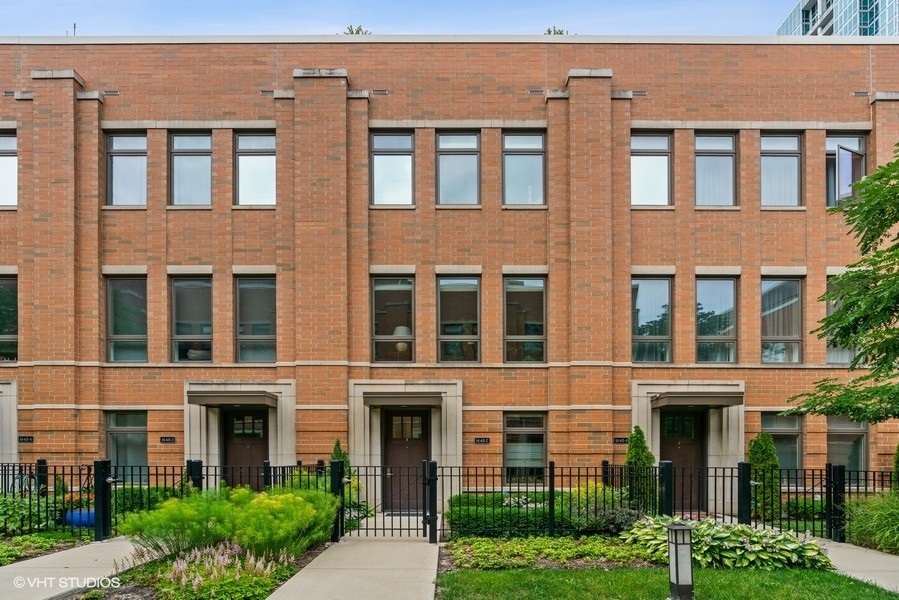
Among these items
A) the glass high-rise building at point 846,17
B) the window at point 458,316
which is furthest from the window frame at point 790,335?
the glass high-rise building at point 846,17

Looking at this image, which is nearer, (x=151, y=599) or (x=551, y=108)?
(x=151, y=599)

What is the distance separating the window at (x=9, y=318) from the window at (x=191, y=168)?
4.23 meters

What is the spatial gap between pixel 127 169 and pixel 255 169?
3.04 m

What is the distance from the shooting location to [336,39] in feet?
56.8

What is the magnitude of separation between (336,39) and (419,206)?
4.38 m

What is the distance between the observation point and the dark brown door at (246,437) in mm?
17219

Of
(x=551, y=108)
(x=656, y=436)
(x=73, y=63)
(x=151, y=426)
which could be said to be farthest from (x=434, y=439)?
(x=73, y=63)

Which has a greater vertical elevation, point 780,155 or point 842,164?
point 780,155

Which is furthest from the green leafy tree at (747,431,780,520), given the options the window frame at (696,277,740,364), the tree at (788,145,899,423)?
the tree at (788,145,899,423)

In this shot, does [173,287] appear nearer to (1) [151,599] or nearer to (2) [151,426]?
(2) [151,426]

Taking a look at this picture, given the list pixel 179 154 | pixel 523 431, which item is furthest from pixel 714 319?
pixel 179 154

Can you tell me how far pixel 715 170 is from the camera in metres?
Answer: 17.5

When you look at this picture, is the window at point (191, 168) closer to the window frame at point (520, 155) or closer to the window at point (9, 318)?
the window at point (9, 318)

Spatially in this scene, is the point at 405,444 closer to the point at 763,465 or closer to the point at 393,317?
the point at 393,317
